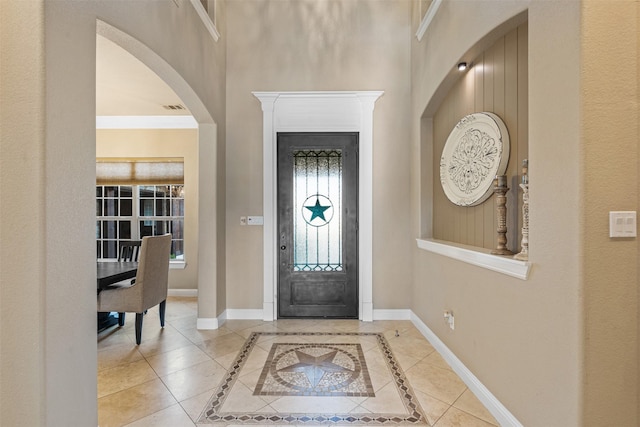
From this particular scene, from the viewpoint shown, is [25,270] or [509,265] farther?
[509,265]

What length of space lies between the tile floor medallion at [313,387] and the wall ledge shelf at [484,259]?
105 centimetres

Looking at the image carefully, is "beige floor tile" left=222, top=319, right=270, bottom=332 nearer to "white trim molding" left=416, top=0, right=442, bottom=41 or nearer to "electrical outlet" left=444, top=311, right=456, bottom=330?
"electrical outlet" left=444, top=311, right=456, bottom=330

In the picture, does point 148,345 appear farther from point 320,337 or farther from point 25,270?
point 25,270

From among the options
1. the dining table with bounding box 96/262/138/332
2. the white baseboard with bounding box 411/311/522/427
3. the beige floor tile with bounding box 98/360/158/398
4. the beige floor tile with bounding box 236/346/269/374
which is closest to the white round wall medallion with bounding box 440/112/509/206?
the white baseboard with bounding box 411/311/522/427

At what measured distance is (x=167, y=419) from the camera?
6.49 feet

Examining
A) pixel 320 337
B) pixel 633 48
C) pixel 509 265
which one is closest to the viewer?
pixel 633 48

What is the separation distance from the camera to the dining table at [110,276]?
3.04 meters

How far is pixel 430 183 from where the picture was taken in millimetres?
→ 3473

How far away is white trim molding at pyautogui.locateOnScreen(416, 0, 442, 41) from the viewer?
2891 millimetres

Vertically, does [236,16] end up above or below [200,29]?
above

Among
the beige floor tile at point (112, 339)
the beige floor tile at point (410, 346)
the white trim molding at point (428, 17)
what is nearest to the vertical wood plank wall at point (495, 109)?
the white trim molding at point (428, 17)

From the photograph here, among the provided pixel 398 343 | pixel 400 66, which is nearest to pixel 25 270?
pixel 398 343

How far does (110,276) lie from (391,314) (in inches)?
121

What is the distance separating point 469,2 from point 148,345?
13.5 feet
